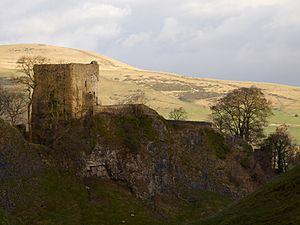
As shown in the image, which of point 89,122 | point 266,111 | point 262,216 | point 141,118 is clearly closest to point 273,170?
point 266,111

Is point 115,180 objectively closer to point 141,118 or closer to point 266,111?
point 141,118

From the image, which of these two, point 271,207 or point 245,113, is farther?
point 245,113

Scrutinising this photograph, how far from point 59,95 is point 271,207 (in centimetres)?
3575

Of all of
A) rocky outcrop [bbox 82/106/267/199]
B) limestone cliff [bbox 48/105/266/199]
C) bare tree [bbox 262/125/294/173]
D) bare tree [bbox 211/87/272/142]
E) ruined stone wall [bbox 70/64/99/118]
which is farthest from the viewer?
bare tree [bbox 211/87/272/142]

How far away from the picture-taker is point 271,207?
32.2 metres

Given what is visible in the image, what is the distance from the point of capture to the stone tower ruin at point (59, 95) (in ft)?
204

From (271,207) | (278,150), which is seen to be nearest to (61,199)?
(271,207)

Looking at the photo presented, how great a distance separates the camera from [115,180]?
59906 mm

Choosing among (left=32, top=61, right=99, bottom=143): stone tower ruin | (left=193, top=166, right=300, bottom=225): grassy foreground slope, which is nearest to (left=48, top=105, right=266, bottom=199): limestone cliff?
(left=32, top=61, right=99, bottom=143): stone tower ruin

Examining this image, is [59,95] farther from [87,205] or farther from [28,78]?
[87,205]

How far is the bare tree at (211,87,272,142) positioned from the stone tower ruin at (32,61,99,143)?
2424cm

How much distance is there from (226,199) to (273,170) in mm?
15294

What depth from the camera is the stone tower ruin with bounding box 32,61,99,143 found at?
204 feet

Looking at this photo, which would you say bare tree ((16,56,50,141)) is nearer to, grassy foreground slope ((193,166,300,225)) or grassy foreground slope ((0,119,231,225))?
grassy foreground slope ((0,119,231,225))
